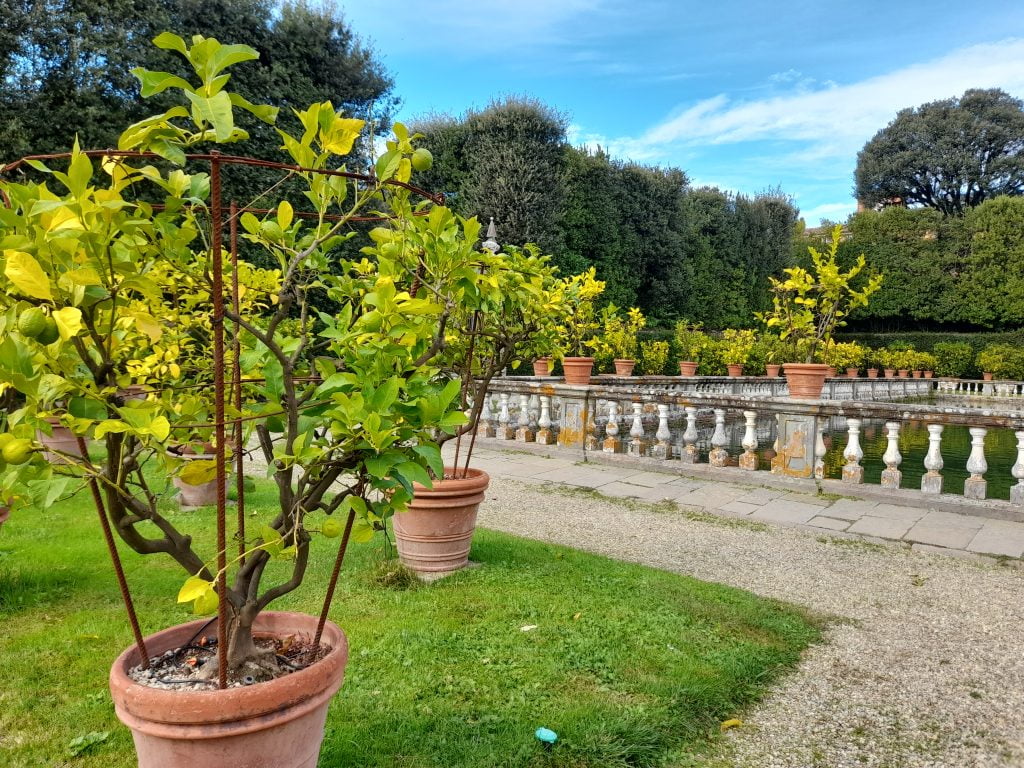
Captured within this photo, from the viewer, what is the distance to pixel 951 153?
1336 inches

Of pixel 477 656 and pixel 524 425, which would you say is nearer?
pixel 477 656

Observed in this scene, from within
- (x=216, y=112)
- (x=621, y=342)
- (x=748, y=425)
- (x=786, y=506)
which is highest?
(x=216, y=112)

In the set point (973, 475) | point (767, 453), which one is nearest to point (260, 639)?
point (973, 475)

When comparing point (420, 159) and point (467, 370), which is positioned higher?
point (420, 159)

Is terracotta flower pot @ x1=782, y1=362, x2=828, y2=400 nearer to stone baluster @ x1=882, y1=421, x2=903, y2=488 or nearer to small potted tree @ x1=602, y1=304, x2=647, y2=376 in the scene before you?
stone baluster @ x1=882, y1=421, x2=903, y2=488

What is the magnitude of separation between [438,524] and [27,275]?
2.78 meters

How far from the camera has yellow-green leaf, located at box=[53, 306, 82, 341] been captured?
1.18 metres

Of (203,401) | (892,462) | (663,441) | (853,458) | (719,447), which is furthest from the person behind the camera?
(663,441)

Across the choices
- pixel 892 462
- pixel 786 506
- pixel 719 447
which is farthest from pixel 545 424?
pixel 892 462

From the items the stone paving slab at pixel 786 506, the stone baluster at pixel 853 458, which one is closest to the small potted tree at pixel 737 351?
the stone paving slab at pixel 786 506

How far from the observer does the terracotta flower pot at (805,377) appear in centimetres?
771

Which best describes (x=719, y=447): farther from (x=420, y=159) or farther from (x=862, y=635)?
(x=420, y=159)

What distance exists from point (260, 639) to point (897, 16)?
1014cm

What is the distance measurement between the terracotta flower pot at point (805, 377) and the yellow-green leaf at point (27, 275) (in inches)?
303
